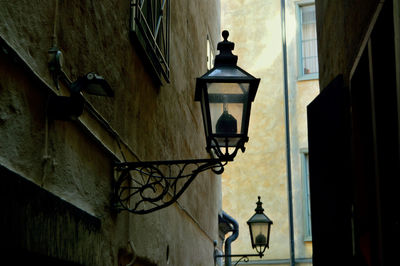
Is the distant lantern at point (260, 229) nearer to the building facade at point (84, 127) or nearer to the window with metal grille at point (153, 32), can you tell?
the building facade at point (84, 127)

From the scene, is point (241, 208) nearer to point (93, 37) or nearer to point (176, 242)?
point (176, 242)

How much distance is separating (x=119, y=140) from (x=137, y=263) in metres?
1.17

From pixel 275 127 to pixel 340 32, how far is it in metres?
12.4

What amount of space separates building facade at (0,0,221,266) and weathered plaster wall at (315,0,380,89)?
5.30 ft

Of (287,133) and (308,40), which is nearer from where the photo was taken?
(287,133)

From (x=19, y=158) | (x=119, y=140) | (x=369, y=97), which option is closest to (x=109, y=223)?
(x=119, y=140)

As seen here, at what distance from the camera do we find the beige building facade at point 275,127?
17.4 meters

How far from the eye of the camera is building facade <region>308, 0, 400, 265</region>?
13.3ft

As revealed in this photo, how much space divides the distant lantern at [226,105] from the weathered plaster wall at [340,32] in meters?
0.86

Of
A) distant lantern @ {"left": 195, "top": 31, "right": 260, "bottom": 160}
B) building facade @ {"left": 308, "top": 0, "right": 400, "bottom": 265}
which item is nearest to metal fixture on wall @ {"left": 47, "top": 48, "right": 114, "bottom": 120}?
distant lantern @ {"left": 195, "top": 31, "right": 260, "bottom": 160}

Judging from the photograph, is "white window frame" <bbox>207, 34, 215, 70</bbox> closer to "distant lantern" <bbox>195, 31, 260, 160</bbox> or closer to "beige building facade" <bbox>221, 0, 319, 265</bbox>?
"beige building facade" <bbox>221, 0, 319, 265</bbox>

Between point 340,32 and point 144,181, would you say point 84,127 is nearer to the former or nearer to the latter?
point 144,181

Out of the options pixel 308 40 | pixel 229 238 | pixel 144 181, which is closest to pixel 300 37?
pixel 308 40

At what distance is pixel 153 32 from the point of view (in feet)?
21.8
